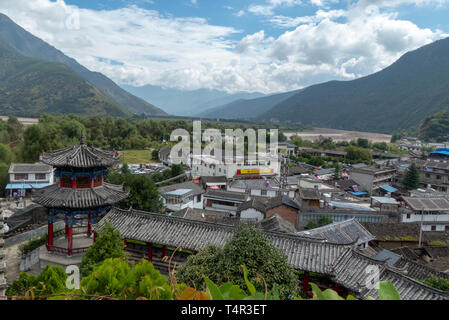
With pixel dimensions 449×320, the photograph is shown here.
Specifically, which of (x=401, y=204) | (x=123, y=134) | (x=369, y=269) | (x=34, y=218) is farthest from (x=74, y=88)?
(x=369, y=269)

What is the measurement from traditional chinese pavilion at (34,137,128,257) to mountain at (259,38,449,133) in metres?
135

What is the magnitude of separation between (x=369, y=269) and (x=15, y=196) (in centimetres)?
3694

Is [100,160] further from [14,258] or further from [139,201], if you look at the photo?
[139,201]

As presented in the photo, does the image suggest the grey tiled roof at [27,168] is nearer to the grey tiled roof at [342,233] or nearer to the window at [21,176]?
the window at [21,176]

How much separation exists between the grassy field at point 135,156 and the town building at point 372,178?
3979 cm

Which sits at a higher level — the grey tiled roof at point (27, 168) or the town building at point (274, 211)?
the grey tiled roof at point (27, 168)

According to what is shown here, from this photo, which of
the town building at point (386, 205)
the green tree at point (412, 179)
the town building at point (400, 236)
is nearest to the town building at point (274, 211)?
the town building at point (400, 236)

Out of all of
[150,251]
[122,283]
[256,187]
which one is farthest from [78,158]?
[256,187]

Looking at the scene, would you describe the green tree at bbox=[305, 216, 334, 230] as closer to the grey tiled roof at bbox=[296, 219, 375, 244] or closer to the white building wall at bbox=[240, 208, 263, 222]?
the grey tiled roof at bbox=[296, 219, 375, 244]

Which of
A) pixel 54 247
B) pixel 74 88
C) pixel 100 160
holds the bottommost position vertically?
pixel 54 247

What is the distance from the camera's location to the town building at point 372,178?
45812mm

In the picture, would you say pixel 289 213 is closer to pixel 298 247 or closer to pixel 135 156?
pixel 298 247

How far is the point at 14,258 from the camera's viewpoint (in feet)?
55.3

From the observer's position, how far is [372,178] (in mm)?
45625
